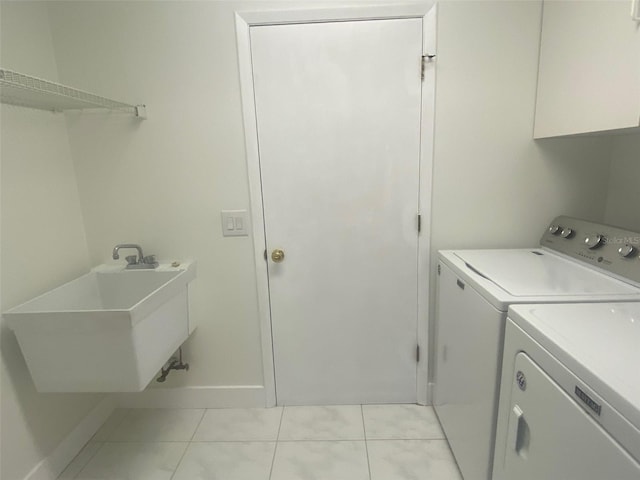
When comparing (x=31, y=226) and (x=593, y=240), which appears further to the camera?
(x=31, y=226)

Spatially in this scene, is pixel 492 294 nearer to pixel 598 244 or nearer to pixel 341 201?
pixel 598 244

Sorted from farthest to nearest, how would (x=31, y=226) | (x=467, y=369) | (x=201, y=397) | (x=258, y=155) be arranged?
(x=201, y=397) → (x=258, y=155) → (x=31, y=226) → (x=467, y=369)

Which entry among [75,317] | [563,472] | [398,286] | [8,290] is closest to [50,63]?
[8,290]

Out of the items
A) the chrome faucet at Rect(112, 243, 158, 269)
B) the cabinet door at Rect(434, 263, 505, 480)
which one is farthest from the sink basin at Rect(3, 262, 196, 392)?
the cabinet door at Rect(434, 263, 505, 480)

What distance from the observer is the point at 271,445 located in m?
1.73

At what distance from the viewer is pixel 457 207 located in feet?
5.66

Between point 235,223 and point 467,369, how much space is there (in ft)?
4.09

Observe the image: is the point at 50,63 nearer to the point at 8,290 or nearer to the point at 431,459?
the point at 8,290

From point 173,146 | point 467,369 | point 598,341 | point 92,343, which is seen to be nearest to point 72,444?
point 92,343

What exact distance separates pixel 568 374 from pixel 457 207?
107cm

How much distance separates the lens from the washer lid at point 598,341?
665mm

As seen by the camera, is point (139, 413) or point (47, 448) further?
point (139, 413)

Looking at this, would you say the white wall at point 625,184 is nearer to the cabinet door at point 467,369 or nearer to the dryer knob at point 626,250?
the dryer knob at point 626,250

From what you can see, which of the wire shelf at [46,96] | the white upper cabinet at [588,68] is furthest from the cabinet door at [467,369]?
the wire shelf at [46,96]
